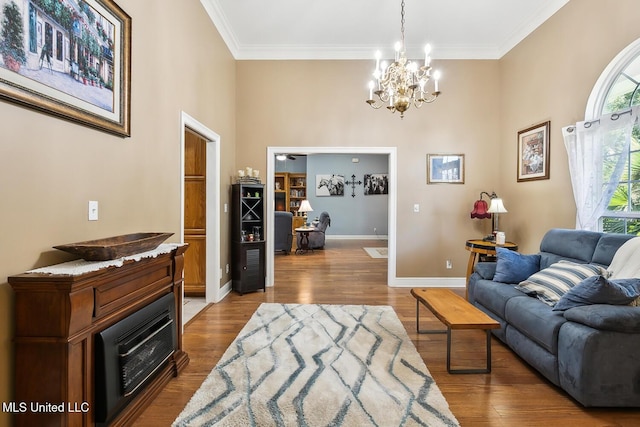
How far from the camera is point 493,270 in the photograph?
3.35 meters

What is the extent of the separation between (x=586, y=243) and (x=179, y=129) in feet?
13.2

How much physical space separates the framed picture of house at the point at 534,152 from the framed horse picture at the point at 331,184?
7045mm

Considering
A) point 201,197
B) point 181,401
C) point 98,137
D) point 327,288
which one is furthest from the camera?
point 327,288

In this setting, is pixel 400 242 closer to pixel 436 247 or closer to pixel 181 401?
pixel 436 247

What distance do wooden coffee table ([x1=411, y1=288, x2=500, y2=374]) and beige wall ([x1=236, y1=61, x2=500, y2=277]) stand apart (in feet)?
6.47

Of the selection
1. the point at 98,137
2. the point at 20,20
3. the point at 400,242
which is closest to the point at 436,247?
the point at 400,242

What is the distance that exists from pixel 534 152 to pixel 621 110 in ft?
4.21

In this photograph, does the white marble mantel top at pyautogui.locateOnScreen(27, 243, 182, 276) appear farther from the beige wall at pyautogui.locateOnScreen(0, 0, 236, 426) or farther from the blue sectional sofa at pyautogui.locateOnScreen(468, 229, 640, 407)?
the blue sectional sofa at pyautogui.locateOnScreen(468, 229, 640, 407)

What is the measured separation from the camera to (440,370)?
2.38 metres

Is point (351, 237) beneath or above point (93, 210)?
beneath

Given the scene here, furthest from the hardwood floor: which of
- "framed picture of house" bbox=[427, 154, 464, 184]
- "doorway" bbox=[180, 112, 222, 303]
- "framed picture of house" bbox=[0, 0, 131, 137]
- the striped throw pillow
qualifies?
"framed picture of house" bbox=[0, 0, 131, 137]

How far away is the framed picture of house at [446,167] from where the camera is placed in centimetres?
475

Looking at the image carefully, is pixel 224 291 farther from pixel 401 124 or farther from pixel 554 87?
pixel 554 87

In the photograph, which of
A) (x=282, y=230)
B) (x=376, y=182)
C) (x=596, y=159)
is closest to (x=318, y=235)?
(x=282, y=230)
